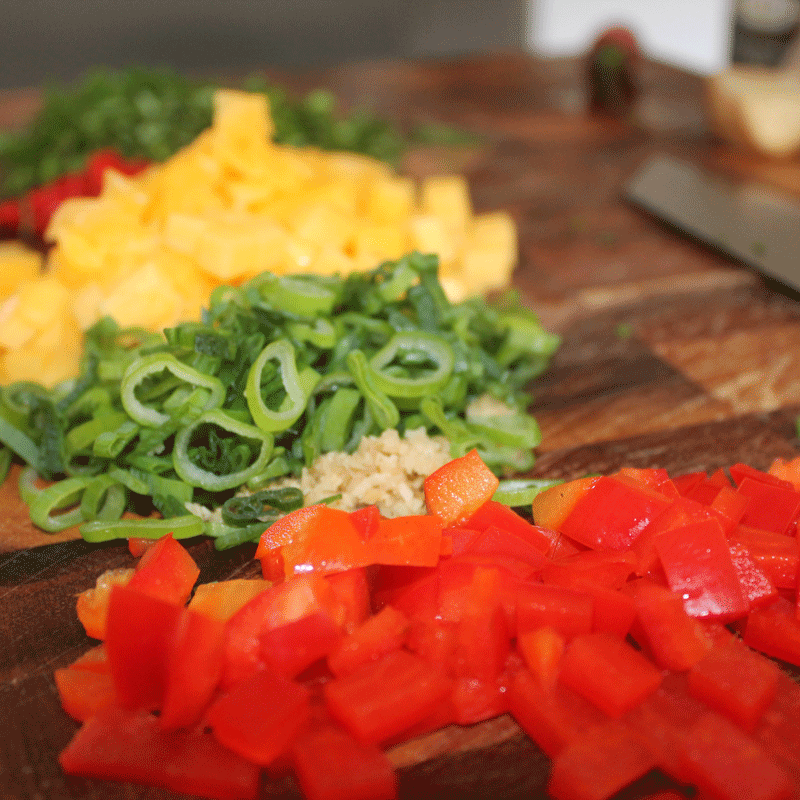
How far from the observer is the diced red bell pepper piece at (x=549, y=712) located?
3.96 ft

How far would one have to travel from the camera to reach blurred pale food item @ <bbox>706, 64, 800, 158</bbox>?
323 cm

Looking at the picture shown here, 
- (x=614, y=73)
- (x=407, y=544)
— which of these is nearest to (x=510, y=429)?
(x=407, y=544)

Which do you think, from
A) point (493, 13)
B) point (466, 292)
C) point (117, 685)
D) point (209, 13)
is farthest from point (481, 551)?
point (493, 13)

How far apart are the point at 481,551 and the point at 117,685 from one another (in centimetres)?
66

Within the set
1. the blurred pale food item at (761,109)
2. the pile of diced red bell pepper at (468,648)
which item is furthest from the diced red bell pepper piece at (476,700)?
the blurred pale food item at (761,109)

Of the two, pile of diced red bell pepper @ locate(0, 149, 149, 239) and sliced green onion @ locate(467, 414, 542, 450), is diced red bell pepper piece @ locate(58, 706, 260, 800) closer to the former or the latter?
sliced green onion @ locate(467, 414, 542, 450)

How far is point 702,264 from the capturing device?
2777 millimetres

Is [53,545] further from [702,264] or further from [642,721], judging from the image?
[702,264]

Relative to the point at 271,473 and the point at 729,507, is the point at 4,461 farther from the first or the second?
the point at 729,507

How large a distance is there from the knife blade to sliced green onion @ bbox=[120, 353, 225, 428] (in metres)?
1.87

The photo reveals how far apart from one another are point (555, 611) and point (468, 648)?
0.16 metres

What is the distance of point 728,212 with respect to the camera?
9.27ft

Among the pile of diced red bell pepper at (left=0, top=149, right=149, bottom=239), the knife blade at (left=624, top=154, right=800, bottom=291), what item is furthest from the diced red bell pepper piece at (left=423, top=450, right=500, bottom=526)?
the pile of diced red bell pepper at (left=0, top=149, right=149, bottom=239)

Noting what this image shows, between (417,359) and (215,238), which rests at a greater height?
(215,238)
